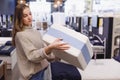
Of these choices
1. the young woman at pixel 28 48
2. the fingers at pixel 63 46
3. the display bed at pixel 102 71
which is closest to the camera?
the fingers at pixel 63 46

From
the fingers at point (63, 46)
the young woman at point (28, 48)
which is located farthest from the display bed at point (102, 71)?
the fingers at point (63, 46)

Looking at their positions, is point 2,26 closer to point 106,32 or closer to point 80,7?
point 80,7

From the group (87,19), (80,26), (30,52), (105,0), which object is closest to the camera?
(30,52)

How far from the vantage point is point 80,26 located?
21.2 ft

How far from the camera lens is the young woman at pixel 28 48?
188 centimetres

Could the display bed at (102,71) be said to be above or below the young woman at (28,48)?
below

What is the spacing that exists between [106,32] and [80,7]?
5490 millimetres

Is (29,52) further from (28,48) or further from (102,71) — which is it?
(102,71)

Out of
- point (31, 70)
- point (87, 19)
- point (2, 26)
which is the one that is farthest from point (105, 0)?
point (31, 70)

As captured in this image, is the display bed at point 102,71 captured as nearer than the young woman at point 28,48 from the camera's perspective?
No

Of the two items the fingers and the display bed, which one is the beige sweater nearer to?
the fingers

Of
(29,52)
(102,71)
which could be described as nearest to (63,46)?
(29,52)

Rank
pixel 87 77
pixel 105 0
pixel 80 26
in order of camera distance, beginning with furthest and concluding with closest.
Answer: pixel 105 0
pixel 80 26
pixel 87 77

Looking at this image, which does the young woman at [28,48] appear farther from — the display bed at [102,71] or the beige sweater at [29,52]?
the display bed at [102,71]
